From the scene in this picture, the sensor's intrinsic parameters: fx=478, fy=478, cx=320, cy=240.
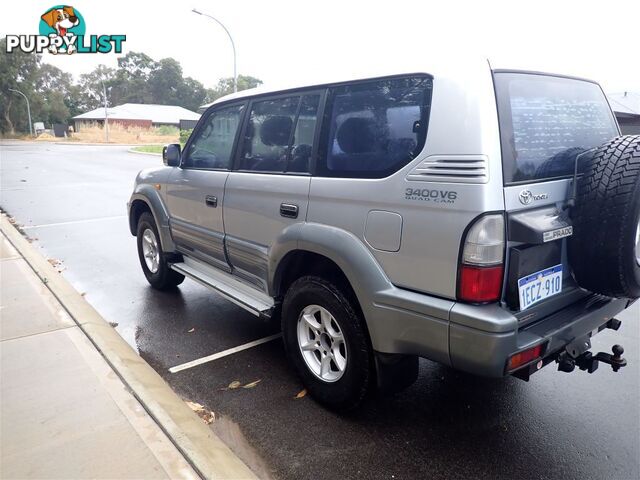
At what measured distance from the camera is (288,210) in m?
3.04

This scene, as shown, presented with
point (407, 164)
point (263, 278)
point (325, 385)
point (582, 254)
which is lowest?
point (325, 385)

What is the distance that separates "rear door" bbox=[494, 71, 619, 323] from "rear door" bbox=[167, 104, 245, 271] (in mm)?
2154

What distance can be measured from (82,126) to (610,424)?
7433 centimetres

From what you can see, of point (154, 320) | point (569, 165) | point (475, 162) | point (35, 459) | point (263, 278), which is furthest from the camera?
point (154, 320)

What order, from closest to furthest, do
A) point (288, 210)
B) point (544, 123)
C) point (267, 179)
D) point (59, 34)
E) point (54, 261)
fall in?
→ 1. point (544, 123)
2. point (288, 210)
3. point (267, 179)
4. point (54, 261)
5. point (59, 34)

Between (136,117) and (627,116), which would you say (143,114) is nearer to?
(136,117)

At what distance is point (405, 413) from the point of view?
2986mm

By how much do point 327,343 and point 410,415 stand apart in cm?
68

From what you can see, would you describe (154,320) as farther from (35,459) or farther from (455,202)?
(455,202)

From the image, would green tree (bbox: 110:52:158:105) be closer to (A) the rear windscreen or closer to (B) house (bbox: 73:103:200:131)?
(B) house (bbox: 73:103:200:131)

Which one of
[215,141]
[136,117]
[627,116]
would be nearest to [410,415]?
[215,141]

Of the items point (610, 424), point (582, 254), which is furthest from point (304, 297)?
point (610, 424)

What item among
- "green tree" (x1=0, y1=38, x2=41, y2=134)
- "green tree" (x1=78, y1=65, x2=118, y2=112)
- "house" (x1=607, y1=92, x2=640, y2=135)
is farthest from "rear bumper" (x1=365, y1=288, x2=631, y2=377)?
"green tree" (x1=78, y1=65, x2=118, y2=112)

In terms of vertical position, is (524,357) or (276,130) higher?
(276,130)
